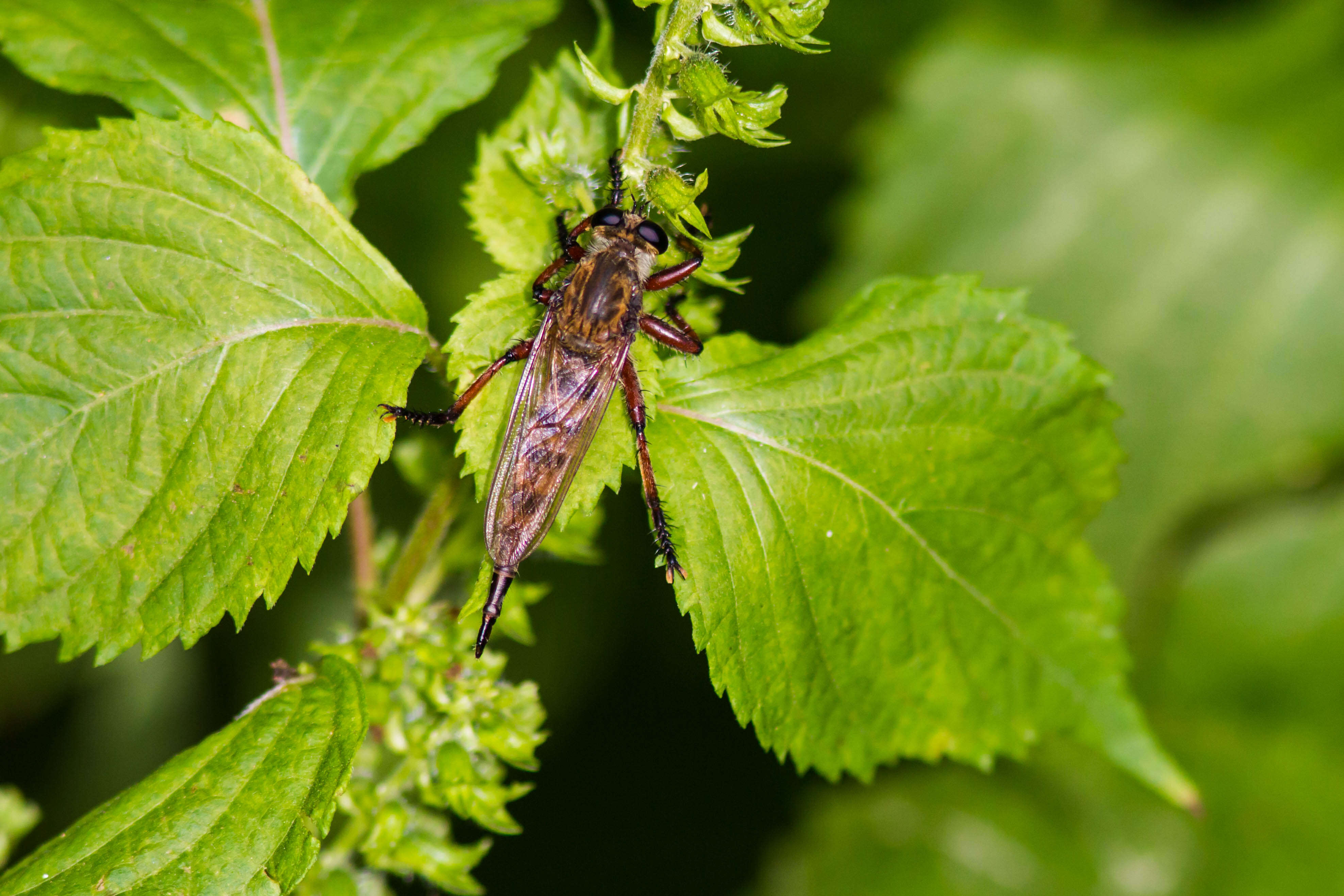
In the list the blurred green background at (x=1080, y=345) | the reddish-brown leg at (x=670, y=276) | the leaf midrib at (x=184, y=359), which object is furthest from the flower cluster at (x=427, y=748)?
the blurred green background at (x=1080, y=345)

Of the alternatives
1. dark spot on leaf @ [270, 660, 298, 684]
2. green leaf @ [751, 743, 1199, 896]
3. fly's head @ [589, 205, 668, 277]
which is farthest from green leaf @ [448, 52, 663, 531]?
green leaf @ [751, 743, 1199, 896]

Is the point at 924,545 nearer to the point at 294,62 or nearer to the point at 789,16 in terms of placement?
the point at 789,16

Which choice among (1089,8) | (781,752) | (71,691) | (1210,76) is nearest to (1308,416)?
(1210,76)

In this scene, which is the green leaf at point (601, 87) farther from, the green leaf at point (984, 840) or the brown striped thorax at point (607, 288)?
the green leaf at point (984, 840)

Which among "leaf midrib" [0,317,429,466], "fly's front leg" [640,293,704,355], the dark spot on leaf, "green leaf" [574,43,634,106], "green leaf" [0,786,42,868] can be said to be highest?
"green leaf" [574,43,634,106]

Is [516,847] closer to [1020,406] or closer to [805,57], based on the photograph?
[1020,406]

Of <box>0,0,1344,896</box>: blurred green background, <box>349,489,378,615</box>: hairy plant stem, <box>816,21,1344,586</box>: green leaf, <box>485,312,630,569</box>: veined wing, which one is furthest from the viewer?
<box>816,21,1344,586</box>: green leaf

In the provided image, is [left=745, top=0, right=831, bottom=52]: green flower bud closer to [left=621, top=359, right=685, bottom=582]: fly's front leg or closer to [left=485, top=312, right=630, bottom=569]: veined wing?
[left=621, top=359, right=685, bottom=582]: fly's front leg
